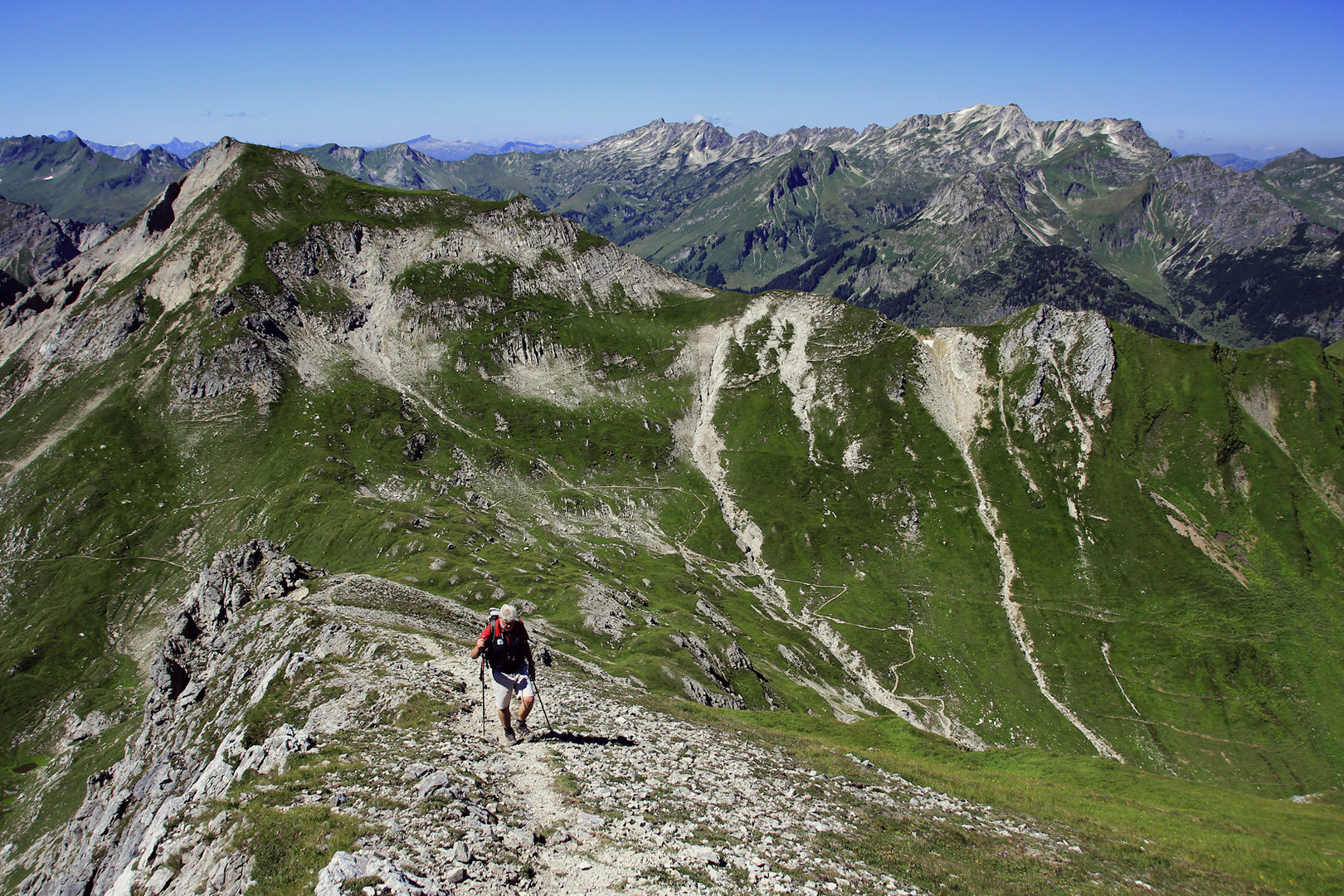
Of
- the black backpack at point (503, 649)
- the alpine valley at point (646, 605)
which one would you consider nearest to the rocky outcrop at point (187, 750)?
the alpine valley at point (646, 605)

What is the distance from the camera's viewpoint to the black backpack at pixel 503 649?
76.0ft

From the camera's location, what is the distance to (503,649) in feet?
76.4

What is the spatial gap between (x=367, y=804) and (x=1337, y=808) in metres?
70.9

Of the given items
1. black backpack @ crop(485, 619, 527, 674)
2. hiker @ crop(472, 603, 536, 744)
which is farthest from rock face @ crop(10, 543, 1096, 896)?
black backpack @ crop(485, 619, 527, 674)

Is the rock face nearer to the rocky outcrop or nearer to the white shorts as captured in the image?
the rocky outcrop

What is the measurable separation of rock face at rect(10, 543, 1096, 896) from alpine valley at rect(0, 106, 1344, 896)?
20 cm

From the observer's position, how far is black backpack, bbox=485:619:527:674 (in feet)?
76.0

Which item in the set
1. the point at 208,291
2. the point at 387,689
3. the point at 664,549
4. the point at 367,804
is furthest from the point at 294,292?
the point at 367,804

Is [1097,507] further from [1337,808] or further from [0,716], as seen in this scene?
[0,716]

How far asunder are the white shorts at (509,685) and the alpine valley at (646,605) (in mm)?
2124

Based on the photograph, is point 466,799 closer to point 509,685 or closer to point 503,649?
point 509,685

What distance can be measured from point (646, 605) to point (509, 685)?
255 feet

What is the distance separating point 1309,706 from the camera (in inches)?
4582

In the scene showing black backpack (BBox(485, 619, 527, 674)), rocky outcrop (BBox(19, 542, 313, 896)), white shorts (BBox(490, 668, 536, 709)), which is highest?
black backpack (BBox(485, 619, 527, 674))
